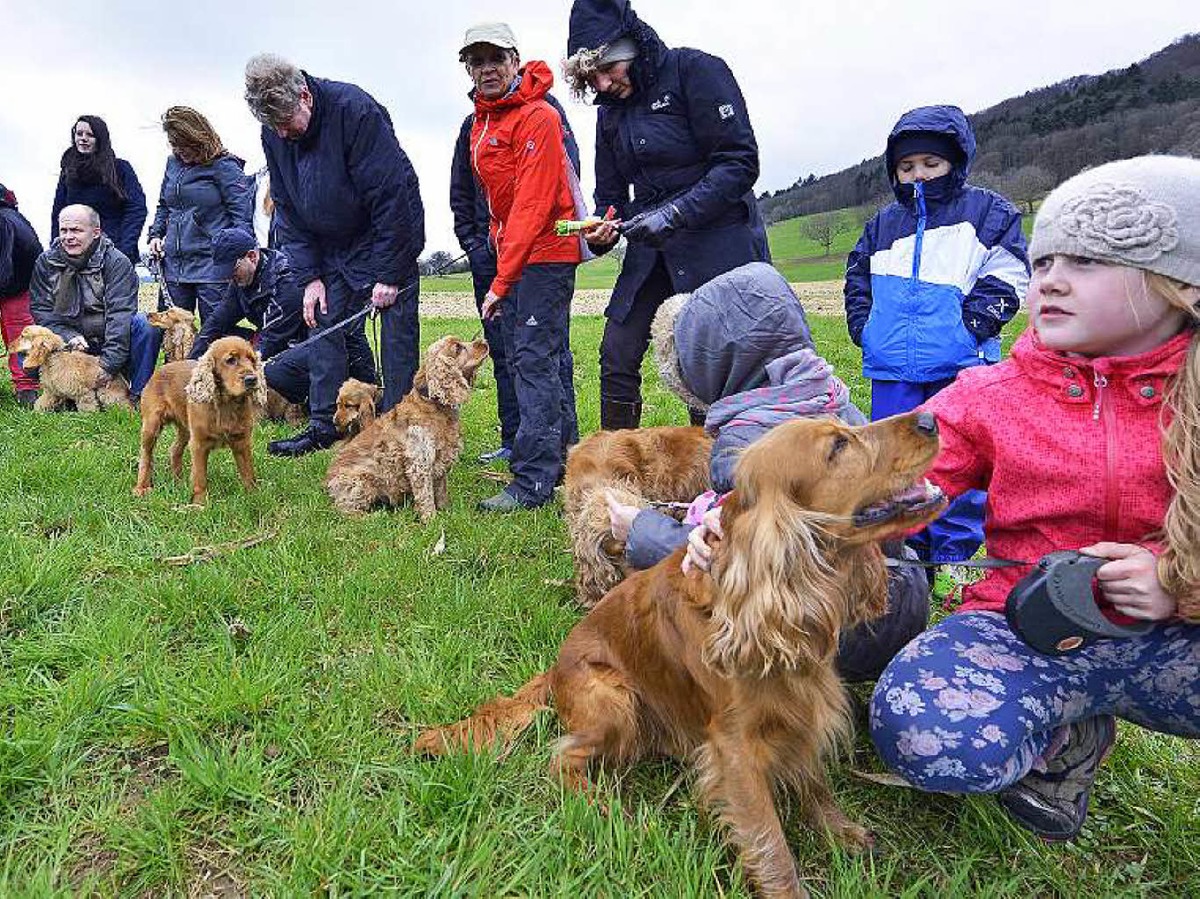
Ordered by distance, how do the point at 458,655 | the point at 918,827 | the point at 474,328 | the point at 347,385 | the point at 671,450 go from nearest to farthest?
the point at 918,827 → the point at 458,655 → the point at 671,450 → the point at 347,385 → the point at 474,328

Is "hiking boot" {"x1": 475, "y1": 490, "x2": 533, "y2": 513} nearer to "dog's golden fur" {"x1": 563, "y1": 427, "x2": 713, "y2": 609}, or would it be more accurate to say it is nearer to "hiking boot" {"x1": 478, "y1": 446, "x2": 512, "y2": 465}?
"dog's golden fur" {"x1": 563, "y1": 427, "x2": 713, "y2": 609}

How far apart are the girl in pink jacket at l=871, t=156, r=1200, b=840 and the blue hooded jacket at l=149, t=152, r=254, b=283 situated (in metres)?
7.73

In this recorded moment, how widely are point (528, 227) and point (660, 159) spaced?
0.91 metres

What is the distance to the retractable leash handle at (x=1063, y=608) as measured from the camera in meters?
1.85

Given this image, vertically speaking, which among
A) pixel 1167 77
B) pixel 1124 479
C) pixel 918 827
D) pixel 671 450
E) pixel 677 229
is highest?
pixel 1167 77

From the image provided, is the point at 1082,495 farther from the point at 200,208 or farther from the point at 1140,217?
the point at 200,208

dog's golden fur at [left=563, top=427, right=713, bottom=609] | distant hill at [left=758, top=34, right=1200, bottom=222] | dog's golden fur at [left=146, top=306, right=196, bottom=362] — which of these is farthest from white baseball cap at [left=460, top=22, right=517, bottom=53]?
distant hill at [left=758, top=34, right=1200, bottom=222]

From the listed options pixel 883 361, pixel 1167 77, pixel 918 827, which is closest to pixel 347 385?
pixel 883 361

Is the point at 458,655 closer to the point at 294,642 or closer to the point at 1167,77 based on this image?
the point at 294,642

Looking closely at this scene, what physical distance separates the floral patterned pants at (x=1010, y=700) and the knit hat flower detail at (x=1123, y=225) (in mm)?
962

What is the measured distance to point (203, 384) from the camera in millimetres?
5207

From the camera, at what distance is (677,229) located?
4328 mm

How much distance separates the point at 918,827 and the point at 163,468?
5.82m

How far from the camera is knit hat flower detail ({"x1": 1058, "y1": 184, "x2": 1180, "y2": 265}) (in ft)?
5.78
